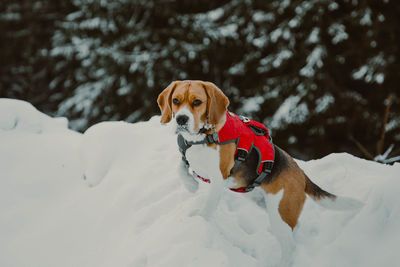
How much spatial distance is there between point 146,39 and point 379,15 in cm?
703

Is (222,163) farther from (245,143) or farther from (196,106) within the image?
(196,106)

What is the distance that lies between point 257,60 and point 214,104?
26.2 ft

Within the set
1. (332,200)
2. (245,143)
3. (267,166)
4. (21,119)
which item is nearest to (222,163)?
(245,143)

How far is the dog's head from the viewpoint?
2092 millimetres

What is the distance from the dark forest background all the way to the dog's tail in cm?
514

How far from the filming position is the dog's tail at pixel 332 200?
251 centimetres

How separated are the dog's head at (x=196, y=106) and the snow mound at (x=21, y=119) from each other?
9.75 feet

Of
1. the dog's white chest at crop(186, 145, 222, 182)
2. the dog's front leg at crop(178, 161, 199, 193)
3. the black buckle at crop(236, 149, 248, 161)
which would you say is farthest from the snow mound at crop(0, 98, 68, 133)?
the black buckle at crop(236, 149, 248, 161)

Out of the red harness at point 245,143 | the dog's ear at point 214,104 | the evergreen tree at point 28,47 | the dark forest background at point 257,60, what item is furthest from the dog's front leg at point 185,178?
the evergreen tree at point 28,47

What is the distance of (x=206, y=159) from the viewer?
2268 millimetres

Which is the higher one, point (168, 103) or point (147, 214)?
point (168, 103)

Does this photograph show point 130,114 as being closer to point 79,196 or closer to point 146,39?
point 146,39

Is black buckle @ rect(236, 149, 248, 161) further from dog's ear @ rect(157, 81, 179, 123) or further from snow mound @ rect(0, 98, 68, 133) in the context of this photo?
snow mound @ rect(0, 98, 68, 133)

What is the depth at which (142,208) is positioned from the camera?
9.39 feet
